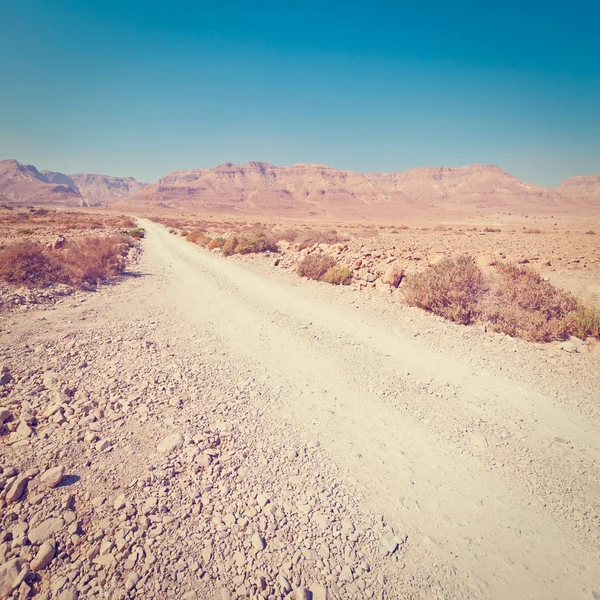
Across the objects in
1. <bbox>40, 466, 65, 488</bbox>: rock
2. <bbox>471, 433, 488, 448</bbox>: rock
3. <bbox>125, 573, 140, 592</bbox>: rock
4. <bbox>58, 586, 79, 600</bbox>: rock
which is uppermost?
<bbox>40, 466, 65, 488</bbox>: rock

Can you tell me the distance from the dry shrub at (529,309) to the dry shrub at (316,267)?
5760mm

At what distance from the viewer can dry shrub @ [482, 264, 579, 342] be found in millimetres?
6289

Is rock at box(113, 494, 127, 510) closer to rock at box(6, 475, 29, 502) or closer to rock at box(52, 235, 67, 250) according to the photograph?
rock at box(6, 475, 29, 502)

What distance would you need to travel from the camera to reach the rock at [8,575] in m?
2.01

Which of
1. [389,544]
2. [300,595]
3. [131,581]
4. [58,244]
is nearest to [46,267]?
[58,244]

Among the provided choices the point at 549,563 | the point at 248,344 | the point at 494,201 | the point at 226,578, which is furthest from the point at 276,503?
the point at 494,201

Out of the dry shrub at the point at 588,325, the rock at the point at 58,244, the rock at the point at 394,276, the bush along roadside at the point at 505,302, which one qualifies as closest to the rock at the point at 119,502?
the bush along roadside at the point at 505,302

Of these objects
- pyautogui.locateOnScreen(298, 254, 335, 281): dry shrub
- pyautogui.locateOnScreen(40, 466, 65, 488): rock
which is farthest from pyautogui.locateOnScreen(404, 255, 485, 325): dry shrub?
pyautogui.locateOnScreen(40, 466, 65, 488): rock

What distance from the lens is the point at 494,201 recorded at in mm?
179500

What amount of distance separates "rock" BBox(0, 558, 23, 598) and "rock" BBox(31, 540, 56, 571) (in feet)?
0.26

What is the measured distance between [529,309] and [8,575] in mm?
8334

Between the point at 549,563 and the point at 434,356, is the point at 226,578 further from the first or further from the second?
the point at 434,356

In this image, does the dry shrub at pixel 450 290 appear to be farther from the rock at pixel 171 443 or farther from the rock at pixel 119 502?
the rock at pixel 119 502

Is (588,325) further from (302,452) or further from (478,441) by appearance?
(302,452)
